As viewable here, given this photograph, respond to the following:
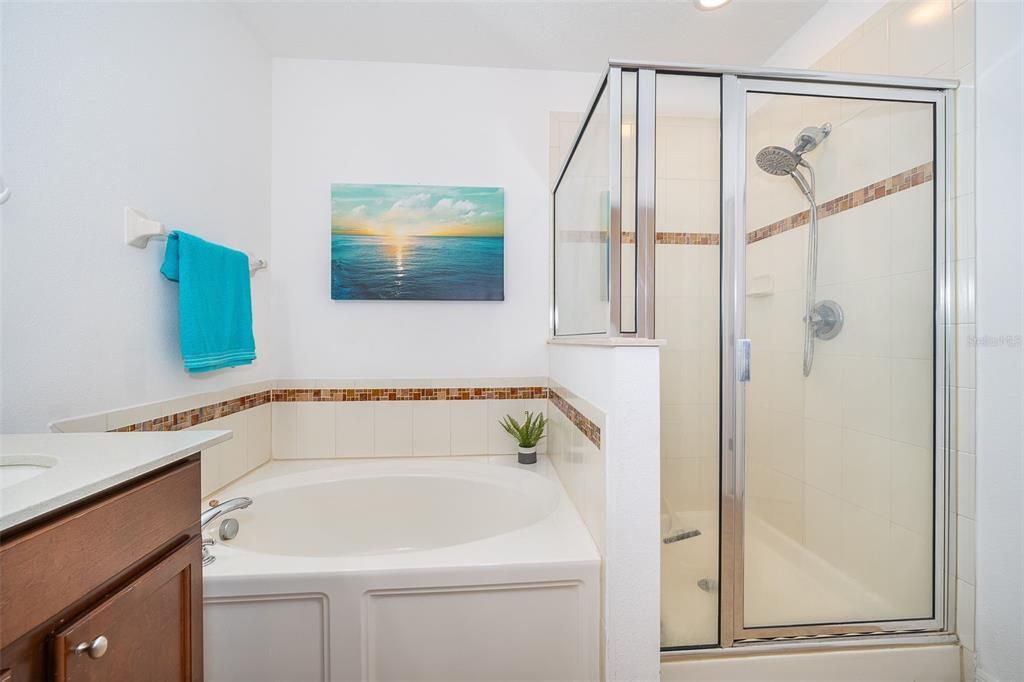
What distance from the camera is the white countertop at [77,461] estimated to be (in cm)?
52

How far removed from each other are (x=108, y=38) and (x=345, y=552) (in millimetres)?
1810

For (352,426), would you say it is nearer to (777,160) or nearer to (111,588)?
(111,588)

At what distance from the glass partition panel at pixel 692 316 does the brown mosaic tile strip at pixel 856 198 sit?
149 millimetres

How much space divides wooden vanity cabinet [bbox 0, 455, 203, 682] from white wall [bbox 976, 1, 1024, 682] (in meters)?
1.93

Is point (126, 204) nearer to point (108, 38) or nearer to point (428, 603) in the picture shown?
point (108, 38)

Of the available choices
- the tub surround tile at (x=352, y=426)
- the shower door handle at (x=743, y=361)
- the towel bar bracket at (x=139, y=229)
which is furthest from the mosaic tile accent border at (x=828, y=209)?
the tub surround tile at (x=352, y=426)

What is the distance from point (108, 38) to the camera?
119 cm

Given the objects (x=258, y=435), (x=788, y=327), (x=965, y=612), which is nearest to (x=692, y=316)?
(x=788, y=327)

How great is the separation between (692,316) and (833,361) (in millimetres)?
451

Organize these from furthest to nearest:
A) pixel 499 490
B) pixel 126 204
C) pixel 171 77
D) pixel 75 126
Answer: pixel 499 490 < pixel 171 77 < pixel 126 204 < pixel 75 126

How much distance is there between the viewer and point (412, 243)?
2.07m

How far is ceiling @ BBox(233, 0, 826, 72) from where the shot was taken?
176cm

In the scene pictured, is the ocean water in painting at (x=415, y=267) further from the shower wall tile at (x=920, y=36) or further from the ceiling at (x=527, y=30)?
the shower wall tile at (x=920, y=36)

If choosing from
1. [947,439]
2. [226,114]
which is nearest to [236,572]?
[226,114]
